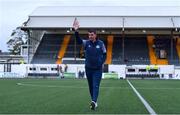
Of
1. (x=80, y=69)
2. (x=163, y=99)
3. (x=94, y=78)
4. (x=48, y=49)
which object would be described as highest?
(x=48, y=49)

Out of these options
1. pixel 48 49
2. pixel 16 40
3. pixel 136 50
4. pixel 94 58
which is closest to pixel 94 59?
pixel 94 58

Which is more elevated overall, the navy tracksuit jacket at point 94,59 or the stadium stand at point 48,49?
the stadium stand at point 48,49

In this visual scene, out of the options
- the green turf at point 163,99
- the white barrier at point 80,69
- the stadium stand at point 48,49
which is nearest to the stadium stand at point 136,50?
the white barrier at point 80,69

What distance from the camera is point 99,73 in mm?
11648

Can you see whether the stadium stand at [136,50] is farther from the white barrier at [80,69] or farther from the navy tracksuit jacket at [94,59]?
the navy tracksuit jacket at [94,59]

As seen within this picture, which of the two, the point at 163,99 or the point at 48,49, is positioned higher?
the point at 48,49

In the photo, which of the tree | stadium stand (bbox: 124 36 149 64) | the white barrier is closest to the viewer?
the white barrier

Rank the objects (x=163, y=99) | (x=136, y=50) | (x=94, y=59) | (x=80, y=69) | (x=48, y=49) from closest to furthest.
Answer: (x=94, y=59), (x=163, y=99), (x=80, y=69), (x=136, y=50), (x=48, y=49)

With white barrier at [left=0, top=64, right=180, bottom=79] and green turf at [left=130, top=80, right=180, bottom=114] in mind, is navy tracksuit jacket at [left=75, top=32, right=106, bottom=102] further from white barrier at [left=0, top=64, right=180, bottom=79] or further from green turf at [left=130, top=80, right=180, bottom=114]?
white barrier at [left=0, top=64, right=180, bottom=79]

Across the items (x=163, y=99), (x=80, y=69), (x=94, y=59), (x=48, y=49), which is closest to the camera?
(x=94, y=59)

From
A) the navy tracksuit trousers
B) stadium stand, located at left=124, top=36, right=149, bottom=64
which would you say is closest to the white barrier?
stadium stand, located at left=124, top=36, right=149, bottom=64

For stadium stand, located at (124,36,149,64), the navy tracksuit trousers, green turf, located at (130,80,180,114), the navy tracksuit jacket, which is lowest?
green turf, located at (130,80,180,114)

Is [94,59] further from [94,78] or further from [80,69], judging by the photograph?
[80,69]

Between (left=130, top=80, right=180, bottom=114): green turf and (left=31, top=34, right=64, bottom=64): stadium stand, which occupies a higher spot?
(left=31, top=34, right=64, bottom=64): stadium stand
